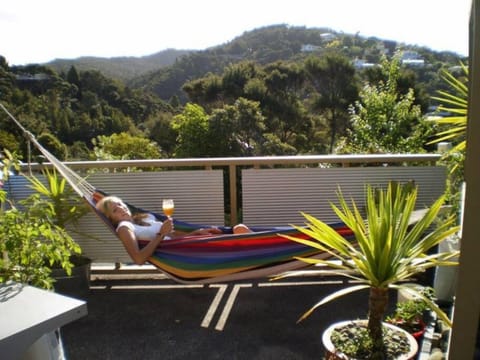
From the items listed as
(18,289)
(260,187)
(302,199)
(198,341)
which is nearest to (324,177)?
(302,199)

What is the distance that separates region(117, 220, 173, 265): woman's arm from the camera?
277 cm

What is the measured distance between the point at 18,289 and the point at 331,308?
2.06 meters

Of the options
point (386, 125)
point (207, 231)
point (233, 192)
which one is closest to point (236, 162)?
point (233, 192)

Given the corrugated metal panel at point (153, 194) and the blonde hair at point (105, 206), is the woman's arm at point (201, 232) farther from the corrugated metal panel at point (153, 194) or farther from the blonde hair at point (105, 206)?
the blonde hair at point (105, 206)

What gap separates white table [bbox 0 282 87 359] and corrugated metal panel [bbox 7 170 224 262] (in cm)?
197

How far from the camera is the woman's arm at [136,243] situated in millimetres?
2770

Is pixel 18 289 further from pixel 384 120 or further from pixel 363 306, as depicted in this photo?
pixel 384 120

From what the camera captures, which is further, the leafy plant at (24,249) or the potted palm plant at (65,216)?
the potted palm plant at (65,216)

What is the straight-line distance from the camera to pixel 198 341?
8.66 feet

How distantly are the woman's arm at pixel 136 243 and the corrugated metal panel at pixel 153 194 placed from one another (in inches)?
20.9

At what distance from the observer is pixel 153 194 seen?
343 centimetres

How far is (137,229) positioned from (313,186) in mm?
1322

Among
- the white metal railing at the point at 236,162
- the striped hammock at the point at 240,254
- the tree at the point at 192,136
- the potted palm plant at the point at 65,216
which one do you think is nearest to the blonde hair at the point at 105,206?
the potted palm plant at the point at 65,216

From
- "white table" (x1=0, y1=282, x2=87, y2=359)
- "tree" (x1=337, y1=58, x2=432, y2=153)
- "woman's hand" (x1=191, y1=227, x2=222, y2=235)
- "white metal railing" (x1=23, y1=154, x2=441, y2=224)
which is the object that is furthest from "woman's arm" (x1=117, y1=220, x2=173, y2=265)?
"tree" (x1=337, y1=58, x2=432, y2=153)
